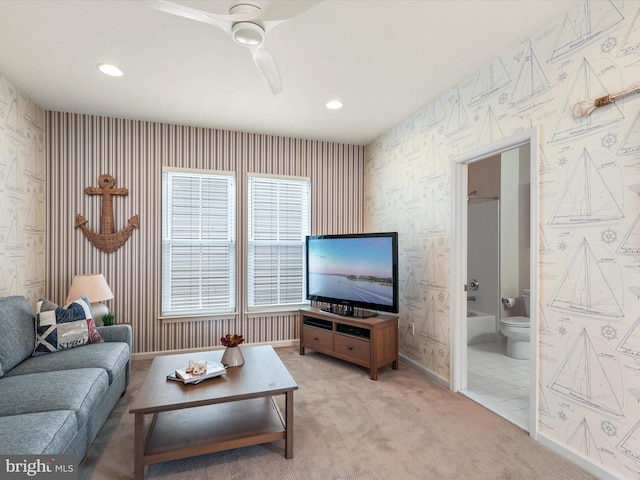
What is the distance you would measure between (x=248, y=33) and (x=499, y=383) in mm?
3424

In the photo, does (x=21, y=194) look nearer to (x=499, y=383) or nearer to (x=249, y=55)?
(x=249, y=55)

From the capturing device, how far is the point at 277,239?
167 inches

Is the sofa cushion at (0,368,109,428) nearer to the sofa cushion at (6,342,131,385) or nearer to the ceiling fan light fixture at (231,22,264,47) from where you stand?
the sofa cushion at (6,342,131,385)

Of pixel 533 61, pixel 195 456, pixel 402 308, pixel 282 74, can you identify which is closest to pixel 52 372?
pixel 195 456

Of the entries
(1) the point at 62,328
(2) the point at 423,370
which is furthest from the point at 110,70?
(2) the point at 423,370

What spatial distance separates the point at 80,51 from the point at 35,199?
1.67 meters

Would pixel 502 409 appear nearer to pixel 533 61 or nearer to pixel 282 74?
pixel 533 61

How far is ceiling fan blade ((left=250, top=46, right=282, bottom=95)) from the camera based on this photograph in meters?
1.96

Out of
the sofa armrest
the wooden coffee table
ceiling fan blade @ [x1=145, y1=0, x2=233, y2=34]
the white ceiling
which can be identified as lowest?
the wooden coffee table

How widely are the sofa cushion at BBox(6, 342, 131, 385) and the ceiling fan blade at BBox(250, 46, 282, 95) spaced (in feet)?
7.22

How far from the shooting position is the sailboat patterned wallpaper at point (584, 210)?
5.64 ft

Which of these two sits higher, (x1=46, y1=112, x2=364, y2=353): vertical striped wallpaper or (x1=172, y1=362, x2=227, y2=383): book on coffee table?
(x1=46, y1=112, x2=364, y2=353): vertical striped wallpaper

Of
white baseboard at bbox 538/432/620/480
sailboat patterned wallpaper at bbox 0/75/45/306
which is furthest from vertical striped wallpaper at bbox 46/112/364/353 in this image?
white baseboard at bbox 538/432/620/480

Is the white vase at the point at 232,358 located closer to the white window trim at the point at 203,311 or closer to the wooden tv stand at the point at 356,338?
the wooden tv stand at the point at 356,338
